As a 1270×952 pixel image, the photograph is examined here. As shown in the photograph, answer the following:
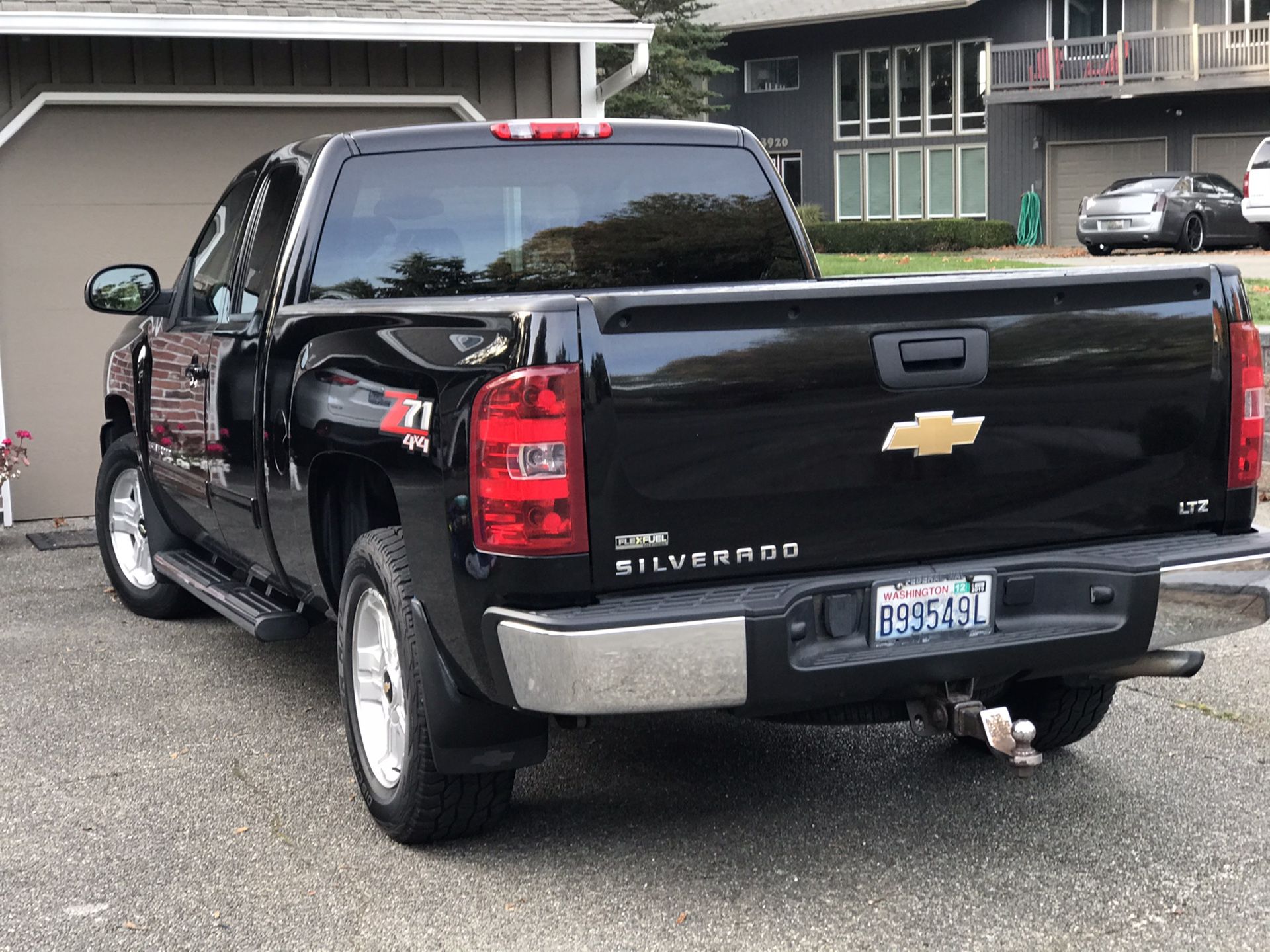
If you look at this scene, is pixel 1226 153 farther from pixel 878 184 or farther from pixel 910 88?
pixel 878 184

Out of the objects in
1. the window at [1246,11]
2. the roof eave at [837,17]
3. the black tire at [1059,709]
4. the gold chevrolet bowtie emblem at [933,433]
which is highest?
the roof eave at [837,17]

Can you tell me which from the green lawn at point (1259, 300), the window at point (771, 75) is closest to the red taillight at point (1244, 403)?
the green lawn at point (1259, 300)

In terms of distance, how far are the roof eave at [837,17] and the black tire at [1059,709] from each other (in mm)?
33095

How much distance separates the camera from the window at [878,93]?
39219 millimetres

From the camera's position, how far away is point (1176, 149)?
34.7 meters

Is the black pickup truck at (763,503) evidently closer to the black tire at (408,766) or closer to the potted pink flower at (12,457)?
the black tire at (408,766)

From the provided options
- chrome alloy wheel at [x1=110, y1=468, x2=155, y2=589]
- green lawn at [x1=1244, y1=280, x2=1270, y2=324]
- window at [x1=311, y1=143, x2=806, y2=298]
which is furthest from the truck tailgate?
green lawn at [x1=1244, y1=280, x2=1270, y2=324]

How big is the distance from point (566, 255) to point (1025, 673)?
7.14 feet

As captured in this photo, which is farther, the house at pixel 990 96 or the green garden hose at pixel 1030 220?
the green garden hose at pixel 1030 220

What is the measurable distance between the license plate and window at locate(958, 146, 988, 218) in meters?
35.4

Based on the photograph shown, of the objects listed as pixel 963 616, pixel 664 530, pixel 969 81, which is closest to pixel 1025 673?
pixel 963 616

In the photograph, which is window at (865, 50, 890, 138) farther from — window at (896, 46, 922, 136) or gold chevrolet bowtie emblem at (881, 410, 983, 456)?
gold chevrolet bowtie emblem at (881, 410, 983, 456)

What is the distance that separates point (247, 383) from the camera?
17.0ft

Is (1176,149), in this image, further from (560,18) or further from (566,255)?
(566,255)
